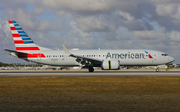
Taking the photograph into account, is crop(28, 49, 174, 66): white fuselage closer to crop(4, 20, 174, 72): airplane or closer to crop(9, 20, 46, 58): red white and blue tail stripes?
crop(4, 20, 174, 72): airplane

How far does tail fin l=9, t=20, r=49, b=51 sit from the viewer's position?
138 feet

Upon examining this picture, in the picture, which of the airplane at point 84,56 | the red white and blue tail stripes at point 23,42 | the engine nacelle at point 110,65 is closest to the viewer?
the engine nacelle at point 110,65

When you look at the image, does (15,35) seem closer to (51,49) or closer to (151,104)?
(51,49)

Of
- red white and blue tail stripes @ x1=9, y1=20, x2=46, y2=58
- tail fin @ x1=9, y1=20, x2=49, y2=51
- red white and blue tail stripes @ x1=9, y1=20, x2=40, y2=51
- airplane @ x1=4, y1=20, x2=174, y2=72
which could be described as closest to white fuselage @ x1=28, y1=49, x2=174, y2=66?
airplane @ x1=4, y1=20, x2=174, y2=72

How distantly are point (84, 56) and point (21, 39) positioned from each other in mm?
14204

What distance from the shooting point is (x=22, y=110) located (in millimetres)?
7855

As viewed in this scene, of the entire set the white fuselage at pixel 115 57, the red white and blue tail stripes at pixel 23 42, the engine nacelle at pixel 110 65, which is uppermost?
the red white and blue tail stripes at pixel 23 42

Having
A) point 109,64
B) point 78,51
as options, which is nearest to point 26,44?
point 78,51

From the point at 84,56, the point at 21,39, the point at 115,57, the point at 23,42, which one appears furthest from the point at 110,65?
Answer: the point at 21,39

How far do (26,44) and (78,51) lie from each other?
37.0 ft

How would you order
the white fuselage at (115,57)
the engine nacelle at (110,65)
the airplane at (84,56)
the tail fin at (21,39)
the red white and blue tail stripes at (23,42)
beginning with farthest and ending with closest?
the tail fin at (21,39), the red white and blue tail stripes at (23,42), the white fuselage at (115,57), the airplane at (84,56), the engine nacelle at (110,65)

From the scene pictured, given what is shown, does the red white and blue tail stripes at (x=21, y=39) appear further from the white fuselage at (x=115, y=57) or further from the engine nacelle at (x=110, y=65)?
the engine nacelle at (x=110, y=65)

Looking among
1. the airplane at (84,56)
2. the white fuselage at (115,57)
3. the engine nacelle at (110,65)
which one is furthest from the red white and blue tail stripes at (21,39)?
the engine nacelle at (110,65)

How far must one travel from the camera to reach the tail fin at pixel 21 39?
4197cm
